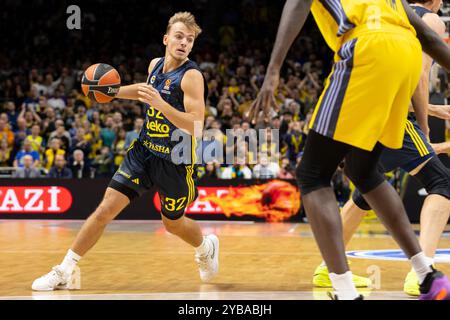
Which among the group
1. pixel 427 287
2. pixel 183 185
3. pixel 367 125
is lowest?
pixel 427 287

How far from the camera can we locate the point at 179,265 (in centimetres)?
689

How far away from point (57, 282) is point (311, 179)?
2.36m

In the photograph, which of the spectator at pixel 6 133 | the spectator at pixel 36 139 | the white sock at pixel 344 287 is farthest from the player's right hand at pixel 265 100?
the spectator at pixel 6 133

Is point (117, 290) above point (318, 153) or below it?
below

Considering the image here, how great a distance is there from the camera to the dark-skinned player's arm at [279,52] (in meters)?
3.53

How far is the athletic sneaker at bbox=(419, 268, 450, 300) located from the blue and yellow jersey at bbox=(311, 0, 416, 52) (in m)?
1.28

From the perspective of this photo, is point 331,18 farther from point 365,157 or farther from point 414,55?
point 365,157

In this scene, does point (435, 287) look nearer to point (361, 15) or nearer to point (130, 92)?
point (361, 15)

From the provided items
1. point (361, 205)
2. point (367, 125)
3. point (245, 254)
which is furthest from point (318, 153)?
point (245, 254)

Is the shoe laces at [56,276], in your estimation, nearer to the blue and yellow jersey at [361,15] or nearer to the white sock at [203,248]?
the white sock at [203,248]

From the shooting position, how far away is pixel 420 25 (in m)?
3.96

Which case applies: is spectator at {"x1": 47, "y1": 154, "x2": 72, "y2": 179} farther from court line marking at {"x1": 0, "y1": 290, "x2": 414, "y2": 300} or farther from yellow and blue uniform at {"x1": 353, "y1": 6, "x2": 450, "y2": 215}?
yellow and blue uniform at {"x1": 353, "y1": 6, "x2": 450, "y2": 215}

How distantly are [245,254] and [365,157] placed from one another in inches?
164
